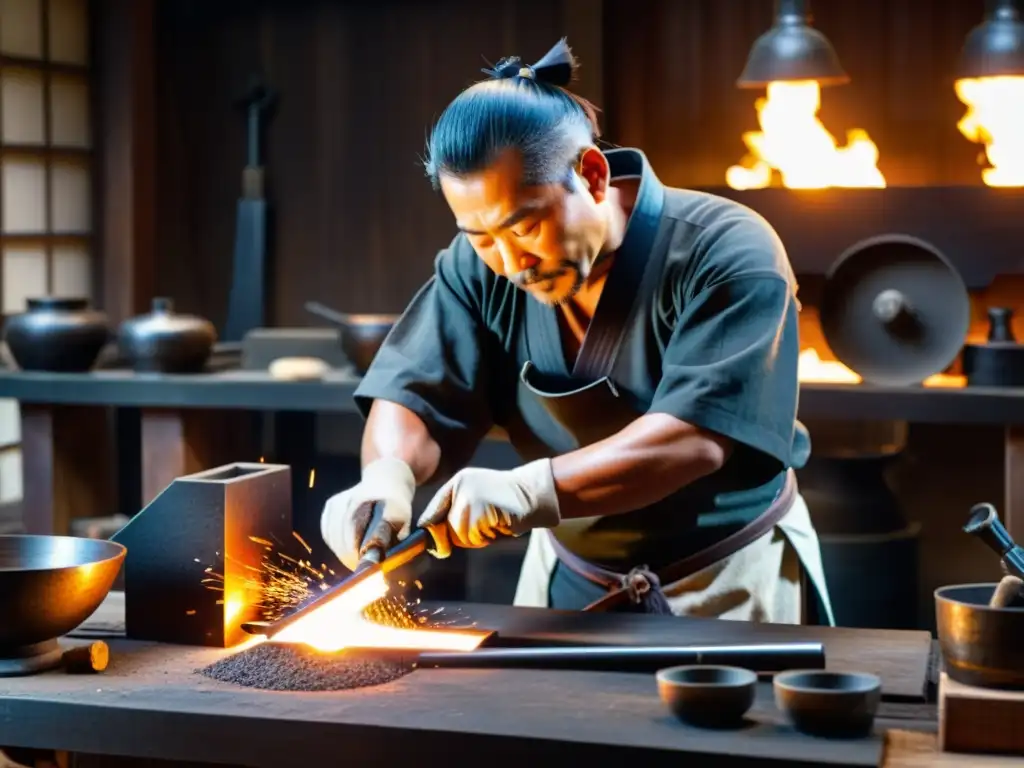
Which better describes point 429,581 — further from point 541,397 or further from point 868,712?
point 868,712

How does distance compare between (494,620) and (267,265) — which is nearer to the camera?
(494,620)

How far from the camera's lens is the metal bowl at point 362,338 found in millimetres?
5398

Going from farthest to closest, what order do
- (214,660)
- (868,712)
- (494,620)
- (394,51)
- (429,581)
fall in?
1. (394,51)
2. (429,581)
3. (494,620)
4. (214,660)
5. (868,712)

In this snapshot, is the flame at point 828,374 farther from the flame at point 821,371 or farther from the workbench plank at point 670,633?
the workbench plank at point 670,633

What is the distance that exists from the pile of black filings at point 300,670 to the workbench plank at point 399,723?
0.03 meters

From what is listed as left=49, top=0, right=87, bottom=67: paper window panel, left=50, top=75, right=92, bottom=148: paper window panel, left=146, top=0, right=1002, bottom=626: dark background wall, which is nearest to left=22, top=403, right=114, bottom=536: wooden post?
left=146, top=0, right=1002, bottom=626: dark background wall

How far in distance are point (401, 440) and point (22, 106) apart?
4208 millimetres

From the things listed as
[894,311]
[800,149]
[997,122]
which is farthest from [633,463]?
[997,122]

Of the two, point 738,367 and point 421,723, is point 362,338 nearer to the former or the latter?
point 738,367

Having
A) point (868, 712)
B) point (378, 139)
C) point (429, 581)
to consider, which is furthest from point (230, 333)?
point (868, 712)

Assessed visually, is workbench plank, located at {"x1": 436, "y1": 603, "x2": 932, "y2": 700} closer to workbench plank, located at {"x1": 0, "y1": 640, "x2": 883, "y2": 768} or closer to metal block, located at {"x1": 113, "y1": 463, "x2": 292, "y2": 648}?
workbench plank, located at {"x1": 0, "y1": 640, "x2": 883, "y2": 768}

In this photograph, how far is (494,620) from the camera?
9.06ft

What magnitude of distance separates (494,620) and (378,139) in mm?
4723

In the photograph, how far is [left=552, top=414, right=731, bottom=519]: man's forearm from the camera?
268cm
